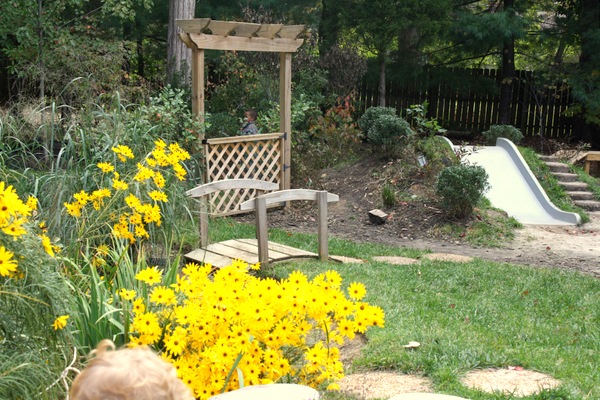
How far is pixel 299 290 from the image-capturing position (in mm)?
3656

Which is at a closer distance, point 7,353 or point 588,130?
point 7,353

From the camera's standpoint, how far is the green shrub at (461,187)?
11.0 metres

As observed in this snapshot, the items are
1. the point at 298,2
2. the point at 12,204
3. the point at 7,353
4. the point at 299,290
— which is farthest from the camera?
the point at 298,2

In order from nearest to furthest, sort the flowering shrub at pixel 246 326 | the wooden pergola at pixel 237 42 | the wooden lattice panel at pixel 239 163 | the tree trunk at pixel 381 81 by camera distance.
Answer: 1. the flowering shrub at pixel 246 326
2. the wooden pergola at pixel 237 42
3. the wooden lattice panel at pixel 239 163
4. the tree trunk at pixel 381 81

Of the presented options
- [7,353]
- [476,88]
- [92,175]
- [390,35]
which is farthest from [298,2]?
[7,353]

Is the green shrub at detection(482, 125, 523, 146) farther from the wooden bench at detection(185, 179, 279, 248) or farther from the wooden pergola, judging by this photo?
the wooden bench at detection(185, 179, 279, 248)

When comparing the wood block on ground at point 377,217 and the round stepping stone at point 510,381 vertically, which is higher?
the round stepping stone at point 510,381

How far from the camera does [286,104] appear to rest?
12094mm

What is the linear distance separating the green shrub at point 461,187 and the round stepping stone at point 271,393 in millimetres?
8092

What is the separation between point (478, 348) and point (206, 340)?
1950 millimetres

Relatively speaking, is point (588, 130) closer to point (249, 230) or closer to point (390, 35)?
point (390, 35)

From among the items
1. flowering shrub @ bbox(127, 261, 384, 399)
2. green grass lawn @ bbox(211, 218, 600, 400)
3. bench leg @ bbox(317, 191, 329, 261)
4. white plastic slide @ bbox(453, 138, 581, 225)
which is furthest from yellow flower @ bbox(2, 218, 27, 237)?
white plastic slide @ bbox(453, 138, 581, 225)

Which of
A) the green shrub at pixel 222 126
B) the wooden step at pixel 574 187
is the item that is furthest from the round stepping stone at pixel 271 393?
the wooden step at pixel 574 187

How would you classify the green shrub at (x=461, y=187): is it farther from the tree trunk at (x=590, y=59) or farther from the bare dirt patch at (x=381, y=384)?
the tree trunk at (x=590, y=59)
